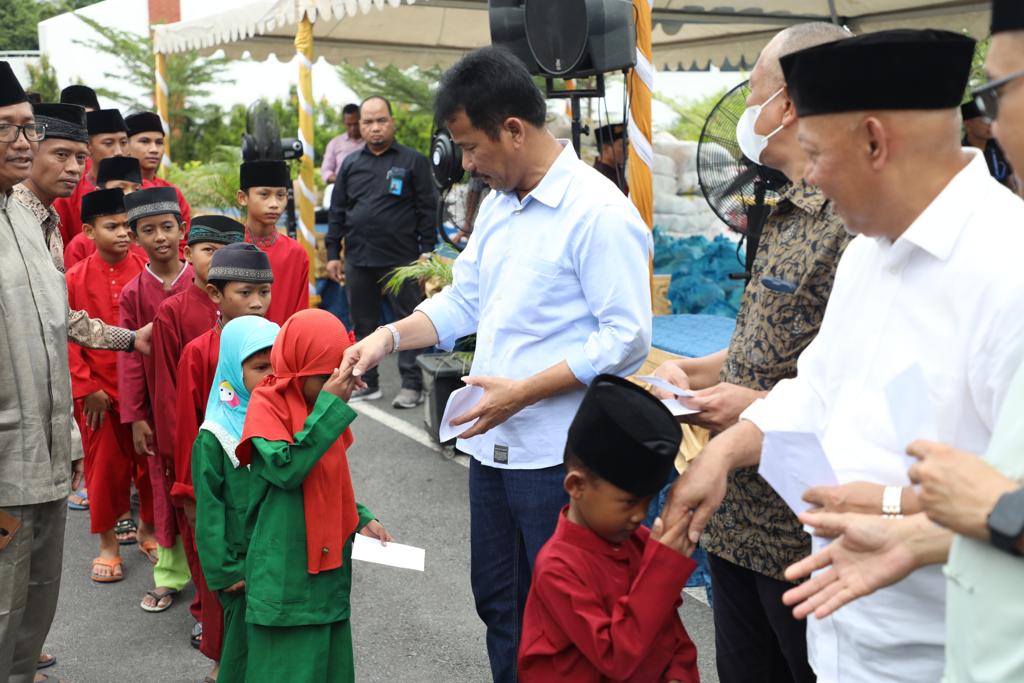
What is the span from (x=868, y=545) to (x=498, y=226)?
1.61m

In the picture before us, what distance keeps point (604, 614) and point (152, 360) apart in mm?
2846

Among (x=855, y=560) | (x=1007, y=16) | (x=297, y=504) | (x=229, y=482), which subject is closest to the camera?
(x=1007, y=16)

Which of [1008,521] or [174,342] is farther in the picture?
[174,342]

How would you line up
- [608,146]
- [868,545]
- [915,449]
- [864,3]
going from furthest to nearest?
[864,3] → [608,146] → [868,545] → [915,449]

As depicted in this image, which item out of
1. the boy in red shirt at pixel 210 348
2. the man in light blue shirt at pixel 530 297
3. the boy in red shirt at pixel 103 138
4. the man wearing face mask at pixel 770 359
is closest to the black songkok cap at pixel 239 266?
the boy in red shirt at pixel 210 348

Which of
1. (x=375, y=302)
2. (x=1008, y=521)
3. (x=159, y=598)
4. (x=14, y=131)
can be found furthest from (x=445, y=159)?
(x=1008, y=521)

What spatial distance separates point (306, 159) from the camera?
9.71 meters

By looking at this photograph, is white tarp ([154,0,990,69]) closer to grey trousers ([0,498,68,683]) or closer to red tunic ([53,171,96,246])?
red tunic ([53,171,96,246])

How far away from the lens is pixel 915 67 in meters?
1.51

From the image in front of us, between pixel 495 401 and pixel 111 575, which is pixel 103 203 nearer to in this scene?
pixel 111 575

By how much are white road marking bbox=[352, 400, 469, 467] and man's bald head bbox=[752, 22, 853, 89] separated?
4.26 metres

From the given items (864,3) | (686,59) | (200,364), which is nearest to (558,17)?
(200,364)

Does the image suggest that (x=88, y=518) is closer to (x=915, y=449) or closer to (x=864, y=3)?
(x=915, y=449)

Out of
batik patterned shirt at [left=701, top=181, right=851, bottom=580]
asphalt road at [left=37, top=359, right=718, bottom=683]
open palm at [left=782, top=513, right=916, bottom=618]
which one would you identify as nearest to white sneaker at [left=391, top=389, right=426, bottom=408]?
asphalt road at [left=37, top=359, right=718, bottom=683]
